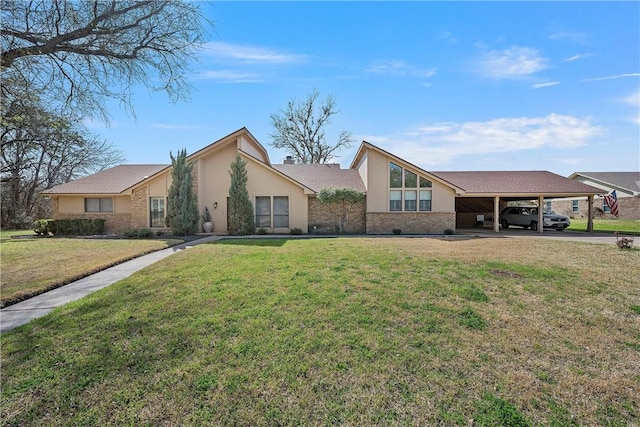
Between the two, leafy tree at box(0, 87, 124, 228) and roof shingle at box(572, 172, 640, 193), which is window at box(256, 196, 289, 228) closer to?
leafy tree at box(0, 87, 124, 228)

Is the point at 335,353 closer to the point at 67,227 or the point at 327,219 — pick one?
the point at 327,219

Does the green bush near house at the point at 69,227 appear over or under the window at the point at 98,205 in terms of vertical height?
under

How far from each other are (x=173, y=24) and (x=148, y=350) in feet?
27.7

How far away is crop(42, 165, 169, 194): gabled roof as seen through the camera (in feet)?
62.3

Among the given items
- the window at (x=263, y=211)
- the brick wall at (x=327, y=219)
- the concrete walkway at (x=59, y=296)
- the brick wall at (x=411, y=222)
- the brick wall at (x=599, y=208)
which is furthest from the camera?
the brick wall at (x=599, y=208)

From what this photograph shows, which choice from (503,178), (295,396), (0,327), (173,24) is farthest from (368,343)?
(503,178)

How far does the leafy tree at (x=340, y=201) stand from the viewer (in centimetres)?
1784

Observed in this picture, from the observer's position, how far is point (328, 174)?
22.3 meters

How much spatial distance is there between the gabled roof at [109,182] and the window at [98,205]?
690mm

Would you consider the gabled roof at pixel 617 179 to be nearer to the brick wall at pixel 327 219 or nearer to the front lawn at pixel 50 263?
the brick wall at pixel 327 219

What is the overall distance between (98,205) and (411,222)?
19.8 metres

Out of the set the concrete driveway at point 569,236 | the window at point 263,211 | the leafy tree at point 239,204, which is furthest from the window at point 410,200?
the leafy tree at point 239,204

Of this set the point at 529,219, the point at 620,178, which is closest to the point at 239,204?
the point at 529,219

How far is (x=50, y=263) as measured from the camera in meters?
8.71
